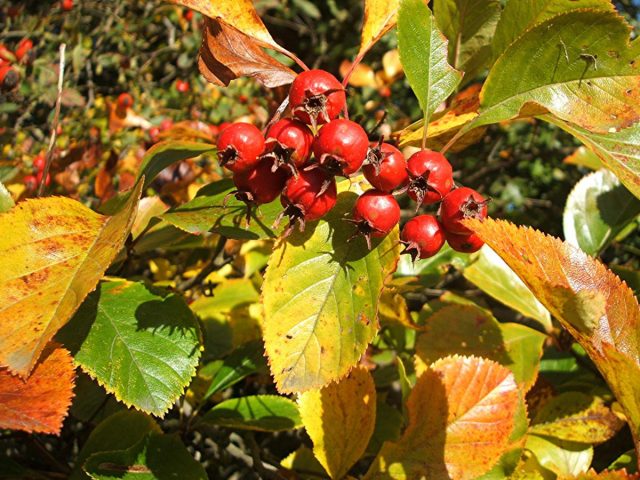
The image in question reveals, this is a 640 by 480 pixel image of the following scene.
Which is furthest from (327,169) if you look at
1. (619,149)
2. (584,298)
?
(619,149)

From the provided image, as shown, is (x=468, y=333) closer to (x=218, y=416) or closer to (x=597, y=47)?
(x=218, y=416)

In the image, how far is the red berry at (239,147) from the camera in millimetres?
766

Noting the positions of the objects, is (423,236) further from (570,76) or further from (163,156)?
(163,156)

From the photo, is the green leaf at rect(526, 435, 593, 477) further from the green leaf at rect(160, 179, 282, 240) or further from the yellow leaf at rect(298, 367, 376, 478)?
the green leaf at rect(160, 179, 282, 240)

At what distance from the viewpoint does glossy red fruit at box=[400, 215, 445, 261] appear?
81cm

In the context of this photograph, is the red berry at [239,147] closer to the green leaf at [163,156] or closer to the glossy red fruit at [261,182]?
the glossy red fruit at [261,182]

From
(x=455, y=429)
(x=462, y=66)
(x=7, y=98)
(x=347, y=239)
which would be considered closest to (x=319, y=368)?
(x=347, y=239)

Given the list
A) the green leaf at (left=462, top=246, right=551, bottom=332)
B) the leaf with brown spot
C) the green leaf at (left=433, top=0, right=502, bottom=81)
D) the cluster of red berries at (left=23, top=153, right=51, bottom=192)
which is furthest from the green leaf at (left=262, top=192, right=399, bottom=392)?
the cluster of red berries at (left=23, top=153, right=51, bottom=192)

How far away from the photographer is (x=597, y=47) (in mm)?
809

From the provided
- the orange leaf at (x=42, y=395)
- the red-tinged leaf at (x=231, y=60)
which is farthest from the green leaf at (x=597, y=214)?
the orange leaf at (x=42, y=395)

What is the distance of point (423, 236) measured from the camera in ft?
2.66

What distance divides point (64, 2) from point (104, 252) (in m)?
3.21

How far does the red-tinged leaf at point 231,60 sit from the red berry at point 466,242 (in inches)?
12.8

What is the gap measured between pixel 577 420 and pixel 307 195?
694 mm
